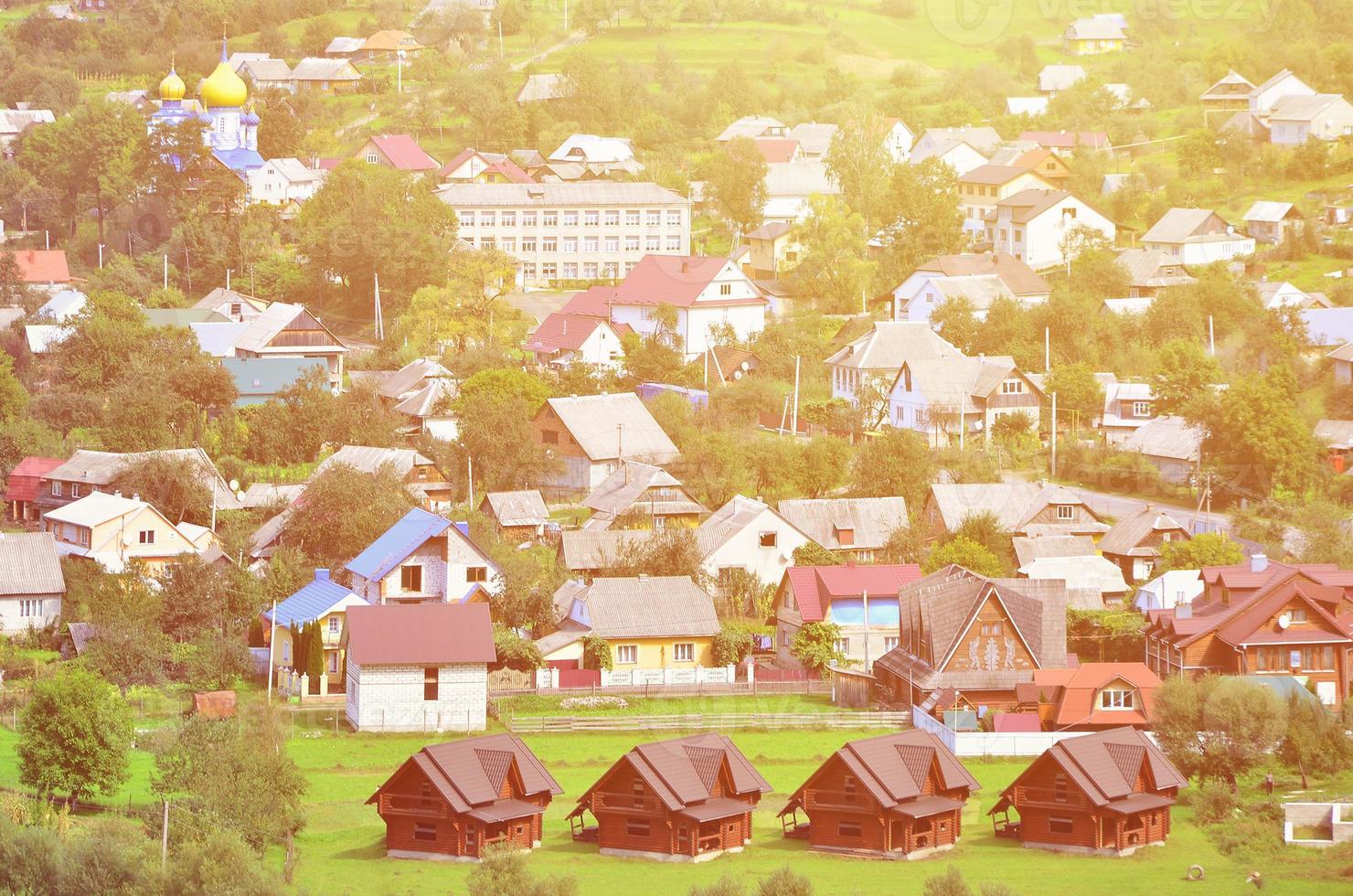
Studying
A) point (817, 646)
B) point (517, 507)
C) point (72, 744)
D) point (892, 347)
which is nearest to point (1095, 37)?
point (892, 347)

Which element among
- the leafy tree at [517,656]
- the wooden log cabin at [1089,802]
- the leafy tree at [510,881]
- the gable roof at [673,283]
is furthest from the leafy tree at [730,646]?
the gable roof at [673,283]

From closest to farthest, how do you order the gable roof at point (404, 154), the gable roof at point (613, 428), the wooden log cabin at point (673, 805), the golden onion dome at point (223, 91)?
the wooden log cabin at point (673, 805)
the gable roof at point (613, 428)
the gable roof at point (404, 154)
the golden onion dome at point (223, 91)

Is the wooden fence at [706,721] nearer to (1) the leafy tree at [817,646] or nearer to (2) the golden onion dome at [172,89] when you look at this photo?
(1) the leafy tree at [817,646]

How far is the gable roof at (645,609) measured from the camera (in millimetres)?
38719

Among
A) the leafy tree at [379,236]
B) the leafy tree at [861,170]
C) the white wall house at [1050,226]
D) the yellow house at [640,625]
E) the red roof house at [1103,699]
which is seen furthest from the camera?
the leafy tree at [861,170]

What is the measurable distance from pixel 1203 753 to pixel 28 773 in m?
16.9

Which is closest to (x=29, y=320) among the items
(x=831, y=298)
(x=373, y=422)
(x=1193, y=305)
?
(x=373, y=422)

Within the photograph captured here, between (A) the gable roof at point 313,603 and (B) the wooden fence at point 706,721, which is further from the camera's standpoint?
(A) the gable roof at point 313,603

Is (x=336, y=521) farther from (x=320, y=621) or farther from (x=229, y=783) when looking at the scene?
(x=229, y=783)

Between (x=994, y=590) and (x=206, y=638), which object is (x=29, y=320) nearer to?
(x=206, y=638)

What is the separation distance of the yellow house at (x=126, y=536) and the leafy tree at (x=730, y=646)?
447 inches

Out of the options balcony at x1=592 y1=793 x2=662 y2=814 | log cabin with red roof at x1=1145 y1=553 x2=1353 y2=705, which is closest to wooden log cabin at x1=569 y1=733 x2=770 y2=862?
balcony at x1=592 y1=793 x2=662 y2=814

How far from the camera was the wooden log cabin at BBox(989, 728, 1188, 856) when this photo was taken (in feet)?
96.4

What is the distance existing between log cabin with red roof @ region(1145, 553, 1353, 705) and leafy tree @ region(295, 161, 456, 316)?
32.5 meters
